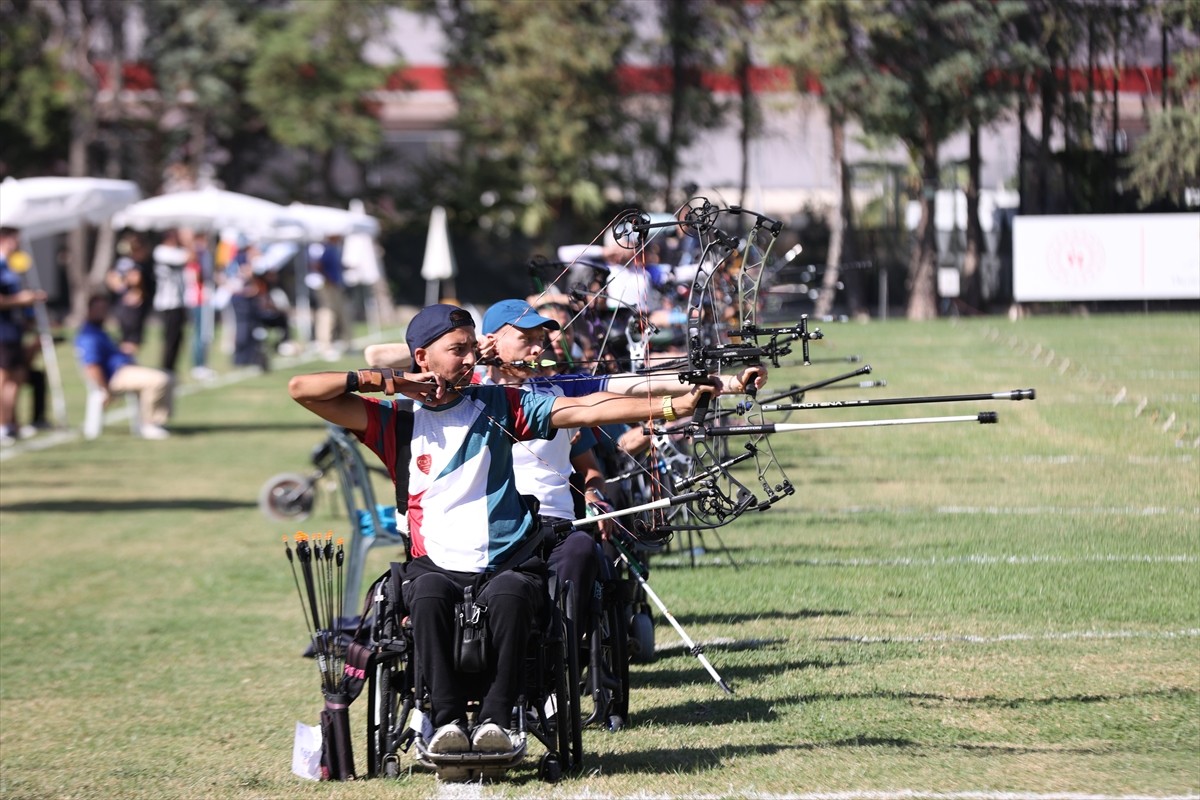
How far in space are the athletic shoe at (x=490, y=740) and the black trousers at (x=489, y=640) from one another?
0.28 ft

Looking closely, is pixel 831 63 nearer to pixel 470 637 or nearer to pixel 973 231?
pixel 973 231

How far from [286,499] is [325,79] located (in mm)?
31918

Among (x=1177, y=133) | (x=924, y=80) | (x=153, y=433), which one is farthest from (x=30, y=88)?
(x=1177, y=133)

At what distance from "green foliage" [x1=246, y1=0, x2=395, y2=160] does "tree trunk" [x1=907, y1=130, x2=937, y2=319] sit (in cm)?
2815

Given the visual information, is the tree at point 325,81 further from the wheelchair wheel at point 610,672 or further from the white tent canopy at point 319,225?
the wheelchair wheel at point 610,672

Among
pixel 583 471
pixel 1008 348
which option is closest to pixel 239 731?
pixel 583 471

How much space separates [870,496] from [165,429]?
32.6 ft

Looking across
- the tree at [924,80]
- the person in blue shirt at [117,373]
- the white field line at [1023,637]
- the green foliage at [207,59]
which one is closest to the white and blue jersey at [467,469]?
the white field line at [1023,637]

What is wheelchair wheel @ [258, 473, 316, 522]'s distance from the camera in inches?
504

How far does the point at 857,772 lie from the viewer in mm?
5730

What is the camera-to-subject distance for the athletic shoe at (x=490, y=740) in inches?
215

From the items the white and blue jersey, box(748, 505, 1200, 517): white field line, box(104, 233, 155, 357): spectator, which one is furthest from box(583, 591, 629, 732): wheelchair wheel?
box(104, 233, 155, 357): spectator

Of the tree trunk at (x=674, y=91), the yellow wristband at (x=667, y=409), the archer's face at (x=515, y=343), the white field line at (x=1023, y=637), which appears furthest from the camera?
the tree trunk at (x=674, y=91)

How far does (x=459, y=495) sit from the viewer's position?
228 inches
